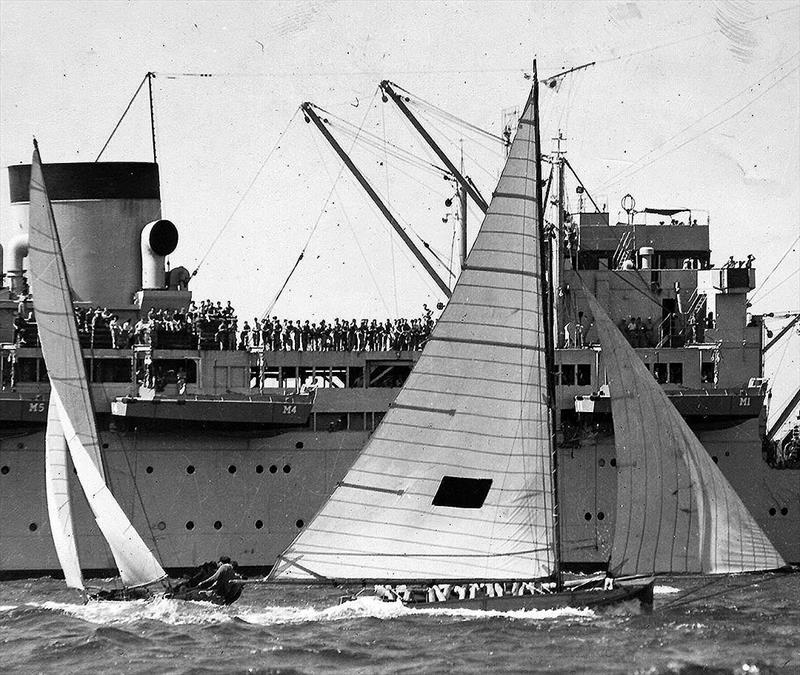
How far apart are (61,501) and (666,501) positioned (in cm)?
1262

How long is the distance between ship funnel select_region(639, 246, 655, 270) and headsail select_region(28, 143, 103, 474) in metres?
24.0

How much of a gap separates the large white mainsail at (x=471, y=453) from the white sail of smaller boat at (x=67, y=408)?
3807 mm

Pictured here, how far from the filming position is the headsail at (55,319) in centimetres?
4016

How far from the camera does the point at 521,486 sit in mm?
38031

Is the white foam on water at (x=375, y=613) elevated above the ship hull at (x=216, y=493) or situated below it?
below

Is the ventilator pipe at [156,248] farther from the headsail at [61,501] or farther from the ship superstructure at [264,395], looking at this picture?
the headsail at [61,501]

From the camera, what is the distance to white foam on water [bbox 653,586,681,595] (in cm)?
4526

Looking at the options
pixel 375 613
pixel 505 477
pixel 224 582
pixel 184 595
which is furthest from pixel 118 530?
pixel 505 477


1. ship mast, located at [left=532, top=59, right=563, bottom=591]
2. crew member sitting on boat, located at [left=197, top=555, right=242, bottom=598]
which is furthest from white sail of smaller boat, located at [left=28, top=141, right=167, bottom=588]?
ship mast, located at [left=532, top=59, right=563, bottom=591]

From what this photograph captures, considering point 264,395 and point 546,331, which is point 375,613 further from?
point 264,395

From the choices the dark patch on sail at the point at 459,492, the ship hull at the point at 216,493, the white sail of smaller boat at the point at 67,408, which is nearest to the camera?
the dark patch on sail at the point at 459,492

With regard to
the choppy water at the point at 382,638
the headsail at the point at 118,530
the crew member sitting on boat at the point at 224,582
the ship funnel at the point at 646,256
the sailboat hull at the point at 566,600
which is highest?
the ship funnel at the point at 646,256

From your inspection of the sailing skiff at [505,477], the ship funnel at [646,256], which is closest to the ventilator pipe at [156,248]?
the ship funnel at [646,256]

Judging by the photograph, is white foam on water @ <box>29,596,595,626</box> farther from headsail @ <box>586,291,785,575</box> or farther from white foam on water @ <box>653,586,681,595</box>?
white foam on water @ <box>653,586,681,595</box>
